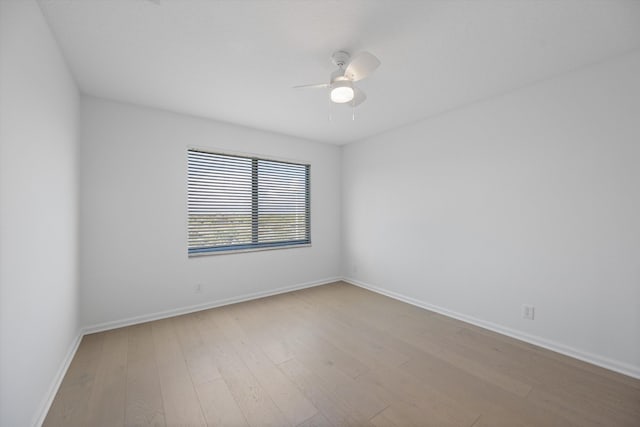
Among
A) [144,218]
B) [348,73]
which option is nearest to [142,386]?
[144,218]

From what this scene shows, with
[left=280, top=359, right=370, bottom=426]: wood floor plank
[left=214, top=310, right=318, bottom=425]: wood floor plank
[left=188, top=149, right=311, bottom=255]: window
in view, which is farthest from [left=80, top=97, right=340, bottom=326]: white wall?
[left=280, top=359, right=370, bottom=426]: wood floor plank

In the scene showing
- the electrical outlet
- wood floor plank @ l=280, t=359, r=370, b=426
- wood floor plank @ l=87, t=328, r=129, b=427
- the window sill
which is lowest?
wood floor plank @ l=280, t=359, r=370, b=426

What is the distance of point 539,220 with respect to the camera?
2391 mm

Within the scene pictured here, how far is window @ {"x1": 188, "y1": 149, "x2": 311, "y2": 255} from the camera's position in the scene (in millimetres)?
3312

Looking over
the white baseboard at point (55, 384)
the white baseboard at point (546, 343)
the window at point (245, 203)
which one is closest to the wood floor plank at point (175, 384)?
the white baseboard at point (55, 384)

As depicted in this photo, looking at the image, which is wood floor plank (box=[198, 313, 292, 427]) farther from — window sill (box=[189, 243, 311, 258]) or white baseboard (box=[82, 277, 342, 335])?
window sill (box=[189, 243, 311, 258])

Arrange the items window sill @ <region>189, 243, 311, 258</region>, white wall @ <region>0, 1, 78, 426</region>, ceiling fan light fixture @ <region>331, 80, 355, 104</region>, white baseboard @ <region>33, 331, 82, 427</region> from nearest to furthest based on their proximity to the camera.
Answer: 1. white wall @ <region>0, 1, 78, 426</region>
2. white baseboard @ <region>33, 331, 82, 427</region>
3. ceiling fan light fixture @ <region>331, 80, 355, 104</region>
4. window sill @ <region>189, 243, 311, 258</region>

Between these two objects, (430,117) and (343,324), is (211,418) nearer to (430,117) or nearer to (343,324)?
(343,324)

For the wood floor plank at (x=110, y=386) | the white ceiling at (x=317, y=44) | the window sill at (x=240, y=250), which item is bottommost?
Answer: the wood floor plank at (x=110, y=386)

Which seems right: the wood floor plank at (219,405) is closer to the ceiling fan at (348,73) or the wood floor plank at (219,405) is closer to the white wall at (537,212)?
the ceiling fan at (348,73)

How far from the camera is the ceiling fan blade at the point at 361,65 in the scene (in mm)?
1671

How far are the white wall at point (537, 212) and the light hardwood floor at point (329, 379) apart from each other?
37cm

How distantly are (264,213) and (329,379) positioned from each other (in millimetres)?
2506

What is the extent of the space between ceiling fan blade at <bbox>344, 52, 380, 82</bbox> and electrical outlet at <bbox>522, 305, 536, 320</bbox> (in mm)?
2610
